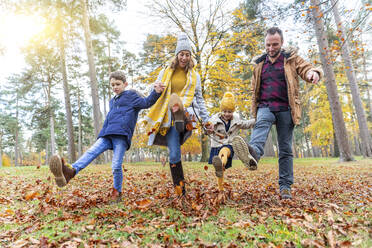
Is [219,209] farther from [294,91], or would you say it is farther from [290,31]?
[290,31]

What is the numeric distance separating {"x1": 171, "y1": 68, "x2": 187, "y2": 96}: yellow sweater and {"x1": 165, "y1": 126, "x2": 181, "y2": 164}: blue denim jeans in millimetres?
576

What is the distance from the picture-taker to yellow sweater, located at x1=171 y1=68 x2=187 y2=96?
349 centimetres

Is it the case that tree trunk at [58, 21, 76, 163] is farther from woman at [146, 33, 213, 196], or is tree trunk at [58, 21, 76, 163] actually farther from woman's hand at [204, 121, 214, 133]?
woman's hand at [204, 121, 214, 133]

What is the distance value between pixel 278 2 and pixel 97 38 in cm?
1093

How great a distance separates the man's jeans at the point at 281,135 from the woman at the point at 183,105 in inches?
27.4

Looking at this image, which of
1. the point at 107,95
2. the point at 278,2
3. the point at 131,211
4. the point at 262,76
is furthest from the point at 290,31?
the point at 107,95

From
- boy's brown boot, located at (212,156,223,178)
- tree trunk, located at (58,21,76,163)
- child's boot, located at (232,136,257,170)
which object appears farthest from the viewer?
tree trunk, located at (58,21,76,163)

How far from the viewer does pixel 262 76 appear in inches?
132

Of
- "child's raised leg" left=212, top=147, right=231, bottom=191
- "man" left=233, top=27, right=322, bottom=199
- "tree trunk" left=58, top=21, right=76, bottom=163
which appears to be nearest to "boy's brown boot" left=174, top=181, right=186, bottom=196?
"child's raised leg" left=212, top=147, right=231, bottom=191

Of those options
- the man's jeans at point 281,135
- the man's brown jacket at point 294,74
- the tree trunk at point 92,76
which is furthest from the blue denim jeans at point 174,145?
the tree trunk at point 92,76

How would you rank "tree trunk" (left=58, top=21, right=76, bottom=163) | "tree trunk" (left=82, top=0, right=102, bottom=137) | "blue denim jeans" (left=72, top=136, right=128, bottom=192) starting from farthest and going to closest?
"tree trunk" (left=58, top=21, right=76, bottom=163), "tree trunk" (left=82, top=0, right=102, bottom=137), "blue denim jeans" (left=72, top=136, right=128, bottom=192)

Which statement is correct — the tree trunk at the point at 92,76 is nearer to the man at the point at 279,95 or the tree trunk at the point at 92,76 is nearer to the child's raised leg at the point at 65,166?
the child's raised leg at the point at 65,166

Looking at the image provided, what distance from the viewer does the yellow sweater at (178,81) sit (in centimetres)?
349

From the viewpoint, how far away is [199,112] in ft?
11.7
